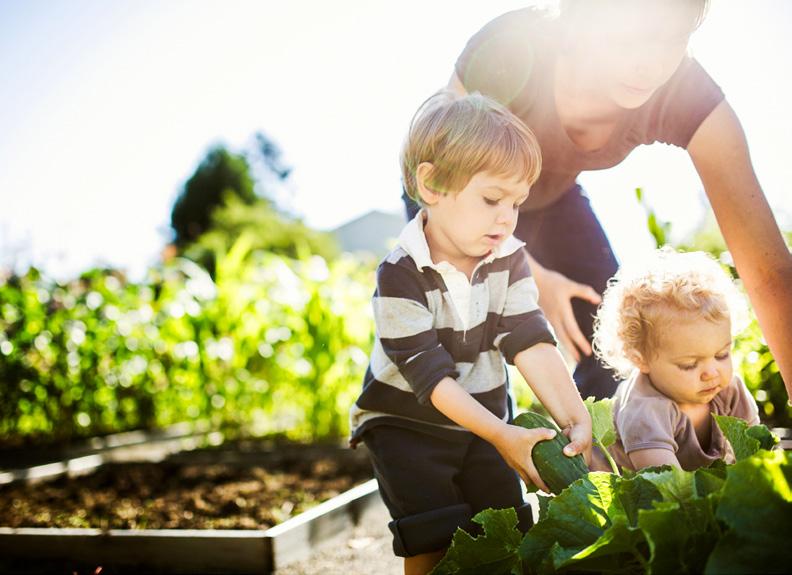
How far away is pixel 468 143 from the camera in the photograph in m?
1.63

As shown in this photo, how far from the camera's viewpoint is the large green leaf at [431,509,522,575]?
1096mm

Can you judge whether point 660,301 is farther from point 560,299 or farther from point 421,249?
point 421,249

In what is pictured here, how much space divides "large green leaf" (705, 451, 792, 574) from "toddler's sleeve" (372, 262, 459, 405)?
813 millimetres

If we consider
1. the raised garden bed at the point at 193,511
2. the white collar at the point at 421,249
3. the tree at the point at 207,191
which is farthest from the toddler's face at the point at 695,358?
the tree at the point at 207,191

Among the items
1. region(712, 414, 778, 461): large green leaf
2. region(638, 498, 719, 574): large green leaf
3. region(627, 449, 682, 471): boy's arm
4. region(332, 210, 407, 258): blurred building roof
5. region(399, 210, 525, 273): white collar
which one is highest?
region(332, 210, 407, 258): blurred building roof

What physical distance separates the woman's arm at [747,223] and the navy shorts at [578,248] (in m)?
0.65

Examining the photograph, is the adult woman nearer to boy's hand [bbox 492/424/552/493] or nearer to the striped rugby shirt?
the striped rugby shirt

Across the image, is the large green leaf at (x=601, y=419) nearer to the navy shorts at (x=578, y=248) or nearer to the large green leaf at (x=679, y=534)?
the large green leaf at (x=679, y=534)

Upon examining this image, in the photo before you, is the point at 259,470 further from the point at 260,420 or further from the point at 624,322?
the point at 624,322

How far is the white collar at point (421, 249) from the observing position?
1.73m

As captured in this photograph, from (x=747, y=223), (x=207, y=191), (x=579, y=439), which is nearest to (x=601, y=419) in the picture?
(x=579, y=439)

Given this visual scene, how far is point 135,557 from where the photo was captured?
8.62ft

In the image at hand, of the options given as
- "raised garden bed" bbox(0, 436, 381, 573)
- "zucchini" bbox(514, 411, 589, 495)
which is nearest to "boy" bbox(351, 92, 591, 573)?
"zucchini" bbox(514, 411, 589, 495)

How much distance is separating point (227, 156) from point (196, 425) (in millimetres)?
39223
